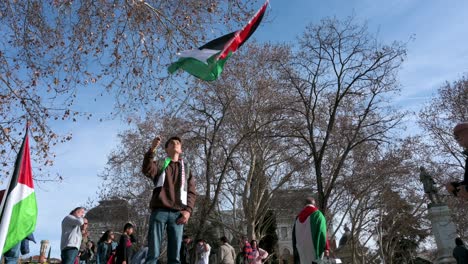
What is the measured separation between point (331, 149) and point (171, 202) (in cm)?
1806

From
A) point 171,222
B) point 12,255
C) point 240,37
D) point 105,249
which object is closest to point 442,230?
point 240,37

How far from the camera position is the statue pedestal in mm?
13186

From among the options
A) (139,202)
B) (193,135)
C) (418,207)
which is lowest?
(418,207)

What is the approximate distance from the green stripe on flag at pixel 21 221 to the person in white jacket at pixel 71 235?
4.73 metres

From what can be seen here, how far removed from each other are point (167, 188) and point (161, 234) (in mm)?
531

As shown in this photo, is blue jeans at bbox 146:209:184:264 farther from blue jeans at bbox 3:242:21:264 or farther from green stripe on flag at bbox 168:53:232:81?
blue jeans at bbox 3:242:21:264

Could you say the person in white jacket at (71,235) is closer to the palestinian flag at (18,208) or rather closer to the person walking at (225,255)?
the palestinian flag at (18,208)

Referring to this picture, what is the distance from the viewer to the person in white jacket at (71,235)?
776cm

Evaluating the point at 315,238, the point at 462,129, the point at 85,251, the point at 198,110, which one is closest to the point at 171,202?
the point at 315,238

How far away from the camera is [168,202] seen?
16.0ft

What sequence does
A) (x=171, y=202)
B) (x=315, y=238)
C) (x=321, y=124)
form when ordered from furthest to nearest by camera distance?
(x=321, y=124) → (x=315, y=238) → (x=171, y=202)

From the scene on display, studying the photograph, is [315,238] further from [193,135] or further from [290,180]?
[290,180]

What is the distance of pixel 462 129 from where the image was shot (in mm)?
4109

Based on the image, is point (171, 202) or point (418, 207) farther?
point (418, 207)
